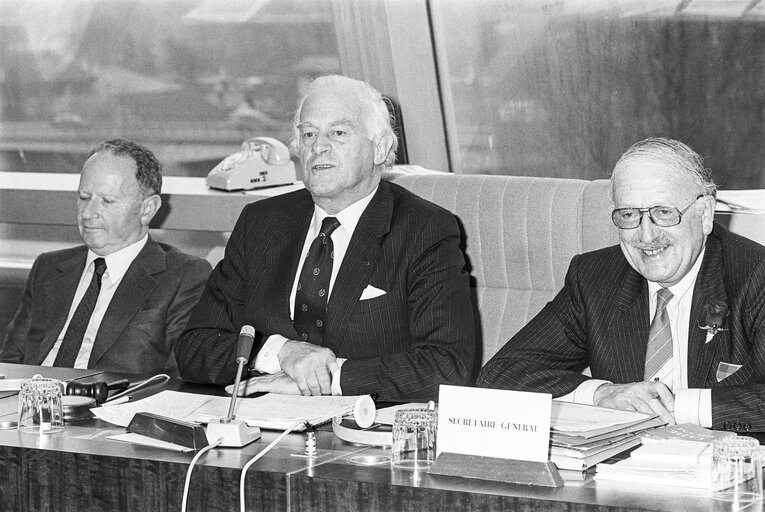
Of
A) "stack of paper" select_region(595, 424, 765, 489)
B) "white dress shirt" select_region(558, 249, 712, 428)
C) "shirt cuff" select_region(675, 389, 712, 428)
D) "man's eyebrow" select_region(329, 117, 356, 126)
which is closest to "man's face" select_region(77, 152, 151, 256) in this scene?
"man's eyebrow" select_region(329, 117, 356, 126)

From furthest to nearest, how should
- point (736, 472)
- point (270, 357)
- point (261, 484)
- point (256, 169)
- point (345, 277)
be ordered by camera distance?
point (256, 169)
point (345, 277)
point (270, 357)
point (261, 484)
point (736, 472)

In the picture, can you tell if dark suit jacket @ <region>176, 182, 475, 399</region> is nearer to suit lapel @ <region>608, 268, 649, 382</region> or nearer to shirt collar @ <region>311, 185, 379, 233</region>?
shirt collar @ <region>311, 185, 379, 233</region>

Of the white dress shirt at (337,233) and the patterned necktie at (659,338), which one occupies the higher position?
the white dress shirt at (337,233)

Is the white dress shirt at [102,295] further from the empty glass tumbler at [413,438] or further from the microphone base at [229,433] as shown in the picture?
the empty glass tumbler at [413,438]

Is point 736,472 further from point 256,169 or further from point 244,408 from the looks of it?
point 256,169

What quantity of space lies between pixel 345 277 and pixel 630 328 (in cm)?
66

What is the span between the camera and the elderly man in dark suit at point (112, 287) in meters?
2.94

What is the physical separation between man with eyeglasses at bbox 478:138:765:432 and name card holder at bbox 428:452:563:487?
0.61 metres

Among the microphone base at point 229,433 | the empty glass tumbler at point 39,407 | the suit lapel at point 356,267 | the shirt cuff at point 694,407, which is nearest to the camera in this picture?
the microphone base at point 229,433

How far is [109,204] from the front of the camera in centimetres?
308

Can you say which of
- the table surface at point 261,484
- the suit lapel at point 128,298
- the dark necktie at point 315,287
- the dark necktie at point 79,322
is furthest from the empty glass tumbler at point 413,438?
the dark necktie at point 79,322

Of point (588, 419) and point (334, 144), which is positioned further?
point (334, 144)

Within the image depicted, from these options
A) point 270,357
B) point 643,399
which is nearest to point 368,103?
point 270,357

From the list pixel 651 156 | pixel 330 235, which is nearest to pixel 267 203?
pixel 330 235
